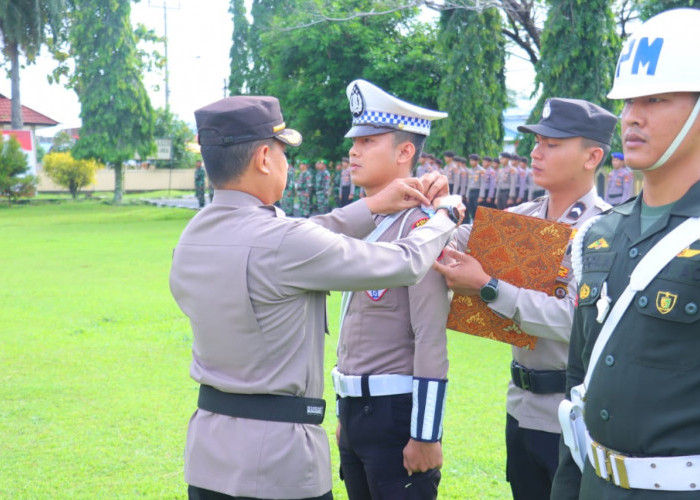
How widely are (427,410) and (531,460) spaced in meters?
0.59

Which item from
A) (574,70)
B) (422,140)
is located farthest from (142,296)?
(574,70)

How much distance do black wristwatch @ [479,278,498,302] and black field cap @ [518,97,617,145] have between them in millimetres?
696

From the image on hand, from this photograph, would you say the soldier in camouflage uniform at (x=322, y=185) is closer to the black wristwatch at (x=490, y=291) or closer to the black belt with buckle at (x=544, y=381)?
the black belt with buckle at (x=544, y=381)

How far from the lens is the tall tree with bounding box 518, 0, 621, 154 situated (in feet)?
66.0

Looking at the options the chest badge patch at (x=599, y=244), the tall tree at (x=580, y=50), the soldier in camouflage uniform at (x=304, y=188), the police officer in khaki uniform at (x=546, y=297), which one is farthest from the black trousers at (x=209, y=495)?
the soldier in camouflage uniform at (x=304, y=188)

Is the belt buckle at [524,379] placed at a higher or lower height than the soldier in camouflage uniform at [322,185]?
higher

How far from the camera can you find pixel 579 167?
313 cm

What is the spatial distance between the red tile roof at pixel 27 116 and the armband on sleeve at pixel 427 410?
44.4m

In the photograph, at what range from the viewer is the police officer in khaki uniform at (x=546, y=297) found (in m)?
2.79

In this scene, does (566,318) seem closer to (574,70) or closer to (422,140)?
(422,140)

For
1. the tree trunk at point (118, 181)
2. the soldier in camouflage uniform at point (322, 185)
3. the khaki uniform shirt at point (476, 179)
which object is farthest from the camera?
the tree trunk at point (118, 181)

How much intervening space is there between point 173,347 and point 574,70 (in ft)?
51.1

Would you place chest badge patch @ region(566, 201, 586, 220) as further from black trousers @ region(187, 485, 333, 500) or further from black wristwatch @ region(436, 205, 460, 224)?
black trousers @ region(187, 485, 333, 500)

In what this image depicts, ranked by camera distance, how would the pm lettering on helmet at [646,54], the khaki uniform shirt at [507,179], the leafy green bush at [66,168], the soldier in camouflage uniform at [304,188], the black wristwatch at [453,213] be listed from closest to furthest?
1. the pm lettering on helmet at [646,54]
2. the black wristwatch at [453,213]
3. the khaki uniform shirt at [507,179]
4. the soldier in camouflage uniform at [304,188]
5. the leafy green bush at [66,168]
